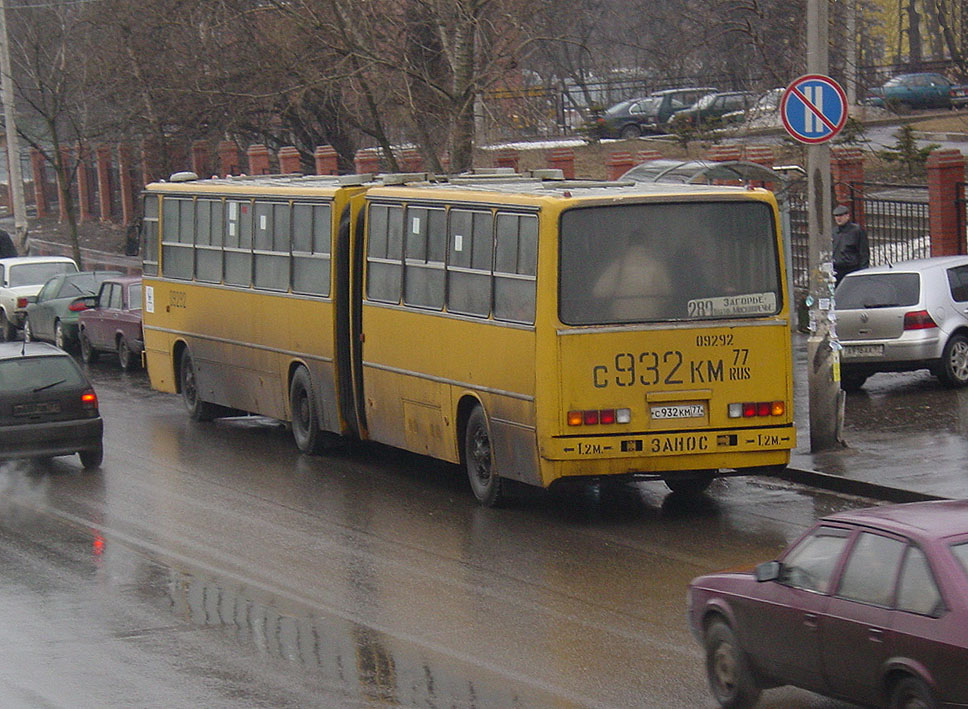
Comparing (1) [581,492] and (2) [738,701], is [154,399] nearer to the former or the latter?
(1) [581,492]

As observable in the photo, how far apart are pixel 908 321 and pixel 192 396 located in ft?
30.6

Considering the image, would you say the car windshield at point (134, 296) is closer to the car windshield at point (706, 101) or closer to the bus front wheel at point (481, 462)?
the bus front wheel at point (481, 462)

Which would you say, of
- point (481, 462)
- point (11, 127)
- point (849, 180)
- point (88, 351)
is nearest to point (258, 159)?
point (11, 127)

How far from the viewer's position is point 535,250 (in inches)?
522

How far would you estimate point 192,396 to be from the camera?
70.3 feet

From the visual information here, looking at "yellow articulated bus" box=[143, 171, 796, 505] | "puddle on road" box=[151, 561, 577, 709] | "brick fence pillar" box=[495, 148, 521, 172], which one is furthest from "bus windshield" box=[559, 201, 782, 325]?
"brick fence pillar" box=[495, 148, 521, 172]

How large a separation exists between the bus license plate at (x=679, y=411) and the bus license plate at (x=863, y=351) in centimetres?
621

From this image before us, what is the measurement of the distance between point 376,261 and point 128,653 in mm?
7379

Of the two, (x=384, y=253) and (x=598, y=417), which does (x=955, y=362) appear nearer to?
(x=384, y=253)

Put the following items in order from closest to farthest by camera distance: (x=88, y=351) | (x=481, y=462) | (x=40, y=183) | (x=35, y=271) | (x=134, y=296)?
(x=481, y=462) → (x=134, y=296) → (x=88, y=351) → (x=35, y=271) → (x=40, y=183)

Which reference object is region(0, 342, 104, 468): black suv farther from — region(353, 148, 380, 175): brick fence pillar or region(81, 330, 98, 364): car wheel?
region(353, 148, 380, 175): brick fence pillar

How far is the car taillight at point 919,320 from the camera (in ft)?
60.7

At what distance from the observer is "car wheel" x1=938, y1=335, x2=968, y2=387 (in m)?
18.6

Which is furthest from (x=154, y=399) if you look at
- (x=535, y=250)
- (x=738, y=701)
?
(x=738, y=701)
